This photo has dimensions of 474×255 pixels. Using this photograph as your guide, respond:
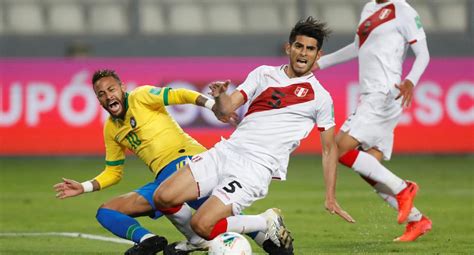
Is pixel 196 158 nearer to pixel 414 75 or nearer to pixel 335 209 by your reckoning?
pixel 335 209

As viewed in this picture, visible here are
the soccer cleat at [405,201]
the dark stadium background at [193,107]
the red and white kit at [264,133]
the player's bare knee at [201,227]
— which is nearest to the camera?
the player's bare knee at [201,227]

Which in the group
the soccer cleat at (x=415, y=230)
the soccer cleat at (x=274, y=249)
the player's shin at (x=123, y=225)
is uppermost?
the player's shin at (x=123, y=225)

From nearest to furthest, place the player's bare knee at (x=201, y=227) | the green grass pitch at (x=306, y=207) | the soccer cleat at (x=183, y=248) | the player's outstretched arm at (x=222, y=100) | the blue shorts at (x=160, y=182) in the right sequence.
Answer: the player's outstretched arm at (x=222, y=100)
the player's bare knee at (x=201, y=227)
the soccer cleat at (x=183, y=248)
the blue shorts at (x=160, y=182)
the green grass pitch at (x=306, y=207)

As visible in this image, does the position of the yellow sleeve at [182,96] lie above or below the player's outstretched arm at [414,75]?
above

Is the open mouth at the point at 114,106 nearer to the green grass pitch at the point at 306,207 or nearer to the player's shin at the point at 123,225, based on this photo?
the player's shin at the point at 123,225

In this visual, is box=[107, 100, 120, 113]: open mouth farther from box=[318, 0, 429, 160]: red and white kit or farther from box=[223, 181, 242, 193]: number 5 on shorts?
box=[318, 0, 429, 160]: red and white kit

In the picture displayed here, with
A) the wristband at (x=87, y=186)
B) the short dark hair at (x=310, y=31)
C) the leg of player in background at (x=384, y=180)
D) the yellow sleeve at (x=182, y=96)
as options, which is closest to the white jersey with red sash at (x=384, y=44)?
the leg of player in background at (x=384, y=180)

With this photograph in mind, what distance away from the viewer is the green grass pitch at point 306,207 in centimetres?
916

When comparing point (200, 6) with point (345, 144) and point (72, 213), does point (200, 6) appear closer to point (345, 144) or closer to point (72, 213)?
point (72, 213)

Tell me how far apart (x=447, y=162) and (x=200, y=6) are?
5849mm

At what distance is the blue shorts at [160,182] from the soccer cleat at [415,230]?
6.46 ft

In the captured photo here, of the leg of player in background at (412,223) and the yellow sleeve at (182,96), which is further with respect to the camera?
the leg of player in background at (412,223)

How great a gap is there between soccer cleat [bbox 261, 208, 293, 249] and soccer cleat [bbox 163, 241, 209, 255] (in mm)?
455

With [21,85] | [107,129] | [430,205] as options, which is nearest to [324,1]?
[21,85]
